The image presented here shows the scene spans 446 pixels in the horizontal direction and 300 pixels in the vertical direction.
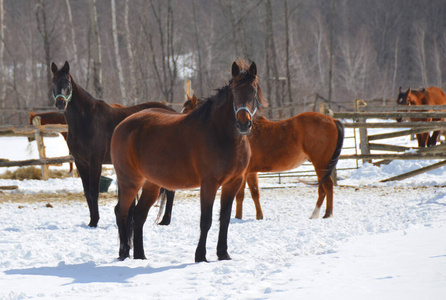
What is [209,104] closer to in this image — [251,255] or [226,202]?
[226,202]

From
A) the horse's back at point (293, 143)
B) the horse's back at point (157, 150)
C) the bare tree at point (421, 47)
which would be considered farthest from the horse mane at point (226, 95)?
the bare tree at point (421, 47)

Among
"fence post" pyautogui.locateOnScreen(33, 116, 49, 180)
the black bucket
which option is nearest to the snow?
the black bucket

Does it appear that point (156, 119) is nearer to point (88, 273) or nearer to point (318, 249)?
point (88, 273)

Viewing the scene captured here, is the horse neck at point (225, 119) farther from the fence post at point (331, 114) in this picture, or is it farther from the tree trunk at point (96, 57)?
the tree trunk at point (96, 57)

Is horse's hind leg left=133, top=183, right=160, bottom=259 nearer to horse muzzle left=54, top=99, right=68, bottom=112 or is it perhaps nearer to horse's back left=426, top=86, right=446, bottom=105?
horse muzzle left=54, top=99, right=68, bottom=112

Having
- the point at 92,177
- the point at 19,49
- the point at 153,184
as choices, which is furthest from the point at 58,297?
the point at 19,49

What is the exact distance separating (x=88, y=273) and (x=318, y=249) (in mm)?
2055

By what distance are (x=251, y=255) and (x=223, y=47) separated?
35.0m

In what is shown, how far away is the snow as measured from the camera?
3.59 meters

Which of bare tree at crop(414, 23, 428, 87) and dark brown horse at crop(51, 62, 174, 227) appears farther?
bare tree at crop(414, 23, 428, 87)

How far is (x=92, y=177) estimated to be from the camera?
7316 mm

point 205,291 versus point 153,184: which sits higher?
point 153,184

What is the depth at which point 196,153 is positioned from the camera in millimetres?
4684

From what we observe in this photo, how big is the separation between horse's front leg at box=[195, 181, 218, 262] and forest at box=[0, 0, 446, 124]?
56.3 ft
